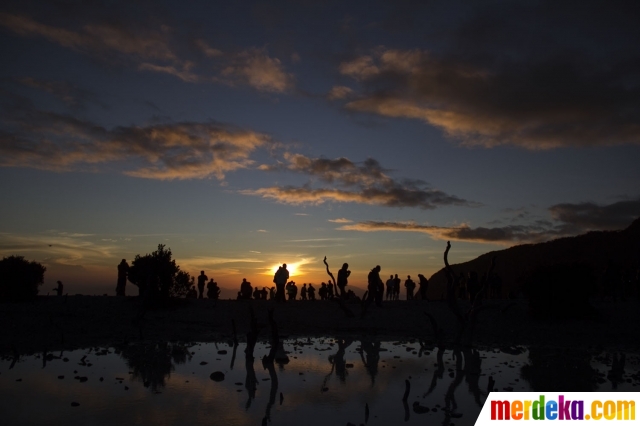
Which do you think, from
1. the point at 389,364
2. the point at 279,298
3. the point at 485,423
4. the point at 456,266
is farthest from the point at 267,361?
the point at 456,266

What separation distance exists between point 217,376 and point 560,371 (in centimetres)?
1193

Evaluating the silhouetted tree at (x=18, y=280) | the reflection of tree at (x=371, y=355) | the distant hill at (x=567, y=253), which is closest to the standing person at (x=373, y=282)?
the reflection of tree at (x=371, y=355)

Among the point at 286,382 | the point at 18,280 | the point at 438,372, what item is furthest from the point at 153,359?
the point at 18,280

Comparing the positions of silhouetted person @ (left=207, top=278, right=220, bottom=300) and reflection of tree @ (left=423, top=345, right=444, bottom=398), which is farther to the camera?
silhouetted person @ (left=207, top=278, right=220, bottom=300)

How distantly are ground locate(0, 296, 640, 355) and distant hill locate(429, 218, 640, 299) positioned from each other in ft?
93.4

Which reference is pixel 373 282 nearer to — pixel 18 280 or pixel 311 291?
pixel 311 291

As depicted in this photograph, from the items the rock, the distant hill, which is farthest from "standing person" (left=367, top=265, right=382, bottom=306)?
the distant hill

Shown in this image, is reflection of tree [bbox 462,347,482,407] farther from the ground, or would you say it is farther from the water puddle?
the ground

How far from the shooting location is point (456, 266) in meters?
82.7

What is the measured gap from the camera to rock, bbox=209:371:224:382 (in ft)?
54.1

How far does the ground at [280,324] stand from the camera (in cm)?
2506

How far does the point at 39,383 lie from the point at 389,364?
11695 millimetres

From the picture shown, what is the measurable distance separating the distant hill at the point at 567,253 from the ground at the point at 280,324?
28464 mm

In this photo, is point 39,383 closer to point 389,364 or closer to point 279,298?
point 389,364
